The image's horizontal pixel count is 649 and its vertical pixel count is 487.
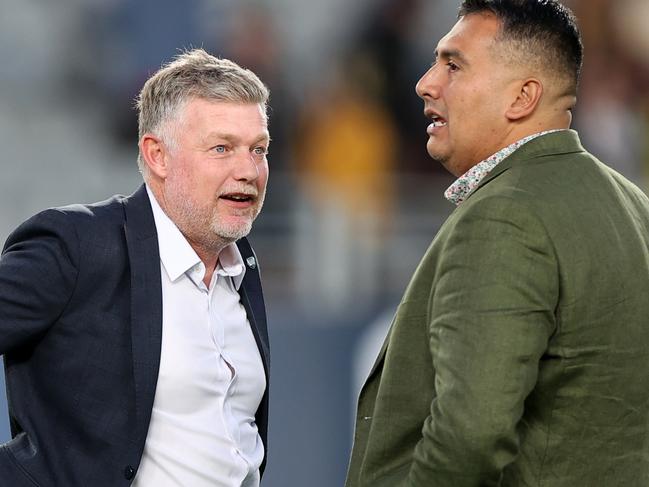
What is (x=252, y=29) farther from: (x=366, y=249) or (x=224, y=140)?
(x=224, y=140)

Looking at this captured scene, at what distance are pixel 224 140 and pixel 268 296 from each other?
370cm

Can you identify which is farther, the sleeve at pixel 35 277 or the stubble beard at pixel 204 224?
the stubble beard at pixel 204 224

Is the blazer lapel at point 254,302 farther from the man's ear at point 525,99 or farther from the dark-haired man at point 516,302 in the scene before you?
the man's ear at point 525,99

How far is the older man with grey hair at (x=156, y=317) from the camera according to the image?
2.81m

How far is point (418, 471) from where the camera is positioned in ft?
8.18

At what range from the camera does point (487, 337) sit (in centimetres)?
239

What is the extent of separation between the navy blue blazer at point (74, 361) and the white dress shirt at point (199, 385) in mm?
79

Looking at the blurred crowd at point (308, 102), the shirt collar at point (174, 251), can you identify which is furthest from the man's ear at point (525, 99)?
the blurred crowd at point (308, 102)

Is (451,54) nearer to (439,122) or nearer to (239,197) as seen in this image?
(439,122)

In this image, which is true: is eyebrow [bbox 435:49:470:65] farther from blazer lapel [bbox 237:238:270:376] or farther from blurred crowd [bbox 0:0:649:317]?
blurred crowd [bbox 0:0:649:317]

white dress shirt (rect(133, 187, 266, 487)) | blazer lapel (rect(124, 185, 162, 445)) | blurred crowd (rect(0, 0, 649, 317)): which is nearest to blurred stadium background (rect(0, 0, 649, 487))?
blurred crowd (rect(0, 0, 649, 317))

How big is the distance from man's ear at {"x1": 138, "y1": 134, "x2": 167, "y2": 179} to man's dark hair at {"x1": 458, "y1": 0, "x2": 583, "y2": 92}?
89 centimetres

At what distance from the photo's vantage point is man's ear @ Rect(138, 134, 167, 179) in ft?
10.2

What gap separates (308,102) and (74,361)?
5.46 meters
